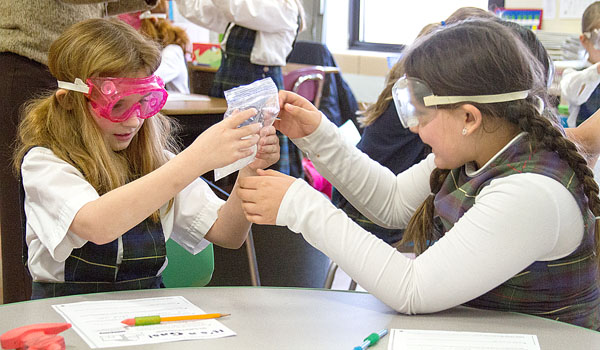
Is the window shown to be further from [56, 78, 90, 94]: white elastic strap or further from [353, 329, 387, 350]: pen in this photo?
[353, 329, 387, 350]: pen

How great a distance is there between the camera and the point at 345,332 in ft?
3.64

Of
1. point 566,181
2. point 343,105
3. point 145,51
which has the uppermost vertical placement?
point 145,51

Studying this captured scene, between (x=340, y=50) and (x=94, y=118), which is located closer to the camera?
(x=94, y=118)

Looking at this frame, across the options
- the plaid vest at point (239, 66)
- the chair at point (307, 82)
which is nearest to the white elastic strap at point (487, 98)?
the plaid vest at point (239, 66)

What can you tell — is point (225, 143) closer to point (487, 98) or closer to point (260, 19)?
point (487, 98)

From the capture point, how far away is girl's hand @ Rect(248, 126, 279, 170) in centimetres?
149

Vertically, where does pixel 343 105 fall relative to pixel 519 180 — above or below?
below

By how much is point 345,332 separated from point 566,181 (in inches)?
19.2

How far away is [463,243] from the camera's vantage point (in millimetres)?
1212

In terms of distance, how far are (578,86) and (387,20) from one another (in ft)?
9.21

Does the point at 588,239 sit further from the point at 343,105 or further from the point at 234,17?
the point at 343,105

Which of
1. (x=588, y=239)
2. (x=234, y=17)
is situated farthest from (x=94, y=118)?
(x=234, y=17)

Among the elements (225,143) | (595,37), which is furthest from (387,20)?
(225,143)

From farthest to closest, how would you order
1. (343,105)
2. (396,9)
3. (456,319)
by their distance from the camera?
(396,9) → (343,105) → (456,319)
